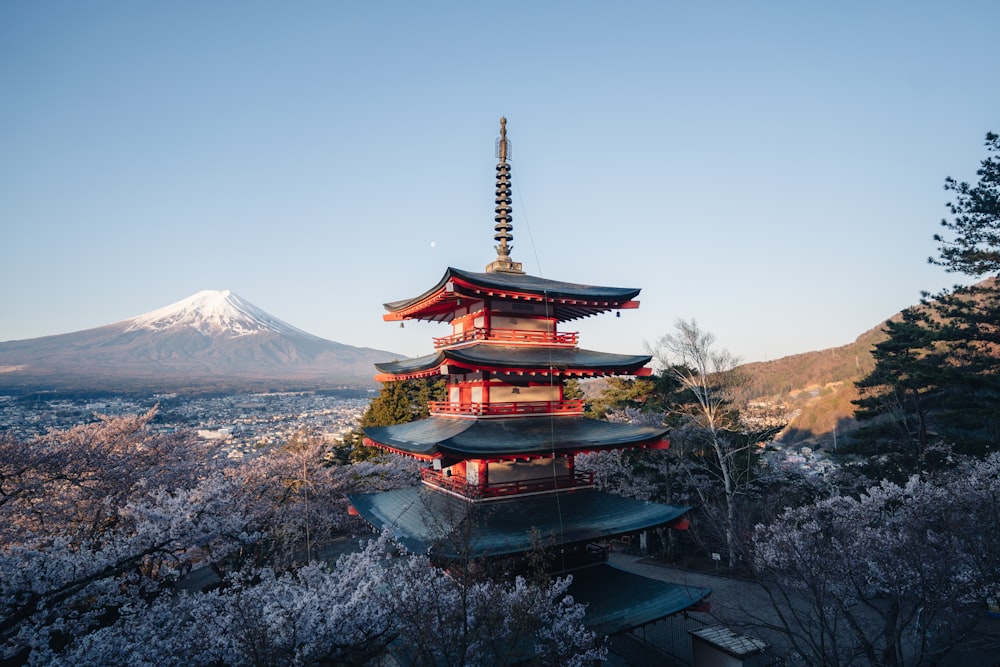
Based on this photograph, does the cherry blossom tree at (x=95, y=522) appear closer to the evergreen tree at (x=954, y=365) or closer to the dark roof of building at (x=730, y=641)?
the dark roof of building at (x=730, y=641)

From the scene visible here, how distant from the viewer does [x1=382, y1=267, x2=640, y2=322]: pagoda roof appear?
13.9 meters

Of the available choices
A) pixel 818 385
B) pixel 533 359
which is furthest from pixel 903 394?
pixel 818 385

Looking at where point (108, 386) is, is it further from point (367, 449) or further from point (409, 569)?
point (409, 569)

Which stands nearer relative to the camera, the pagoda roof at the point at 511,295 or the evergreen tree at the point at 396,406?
the pagoda roof at the point at 511,295

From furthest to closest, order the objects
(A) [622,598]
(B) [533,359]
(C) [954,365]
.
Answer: (C) [954,365]
(B) [533,359]
(A) [622,598]

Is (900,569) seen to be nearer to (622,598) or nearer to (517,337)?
(622,598)

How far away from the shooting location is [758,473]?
28.4 metres

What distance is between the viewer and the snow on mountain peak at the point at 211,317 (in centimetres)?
16750

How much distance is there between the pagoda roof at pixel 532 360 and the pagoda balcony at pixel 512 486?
342 cm

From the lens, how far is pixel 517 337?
15266 mm

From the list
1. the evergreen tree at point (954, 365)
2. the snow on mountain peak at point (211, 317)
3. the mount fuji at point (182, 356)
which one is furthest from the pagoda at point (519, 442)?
the snow on mountain peak at point (211, 317)

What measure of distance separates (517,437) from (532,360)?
2366mm

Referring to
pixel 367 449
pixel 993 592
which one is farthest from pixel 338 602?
pixel 367 449

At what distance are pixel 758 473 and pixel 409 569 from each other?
25852mm
